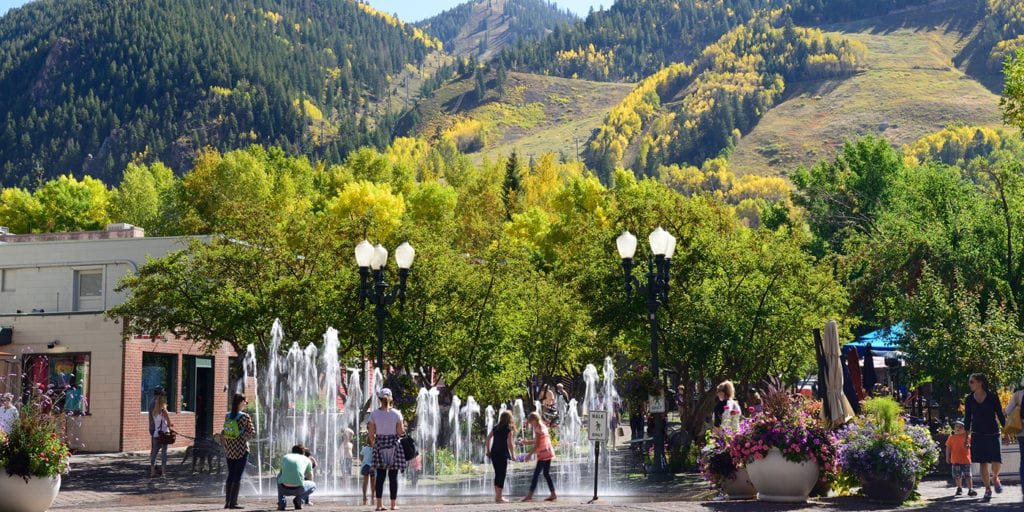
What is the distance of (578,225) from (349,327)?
2809 centimetres

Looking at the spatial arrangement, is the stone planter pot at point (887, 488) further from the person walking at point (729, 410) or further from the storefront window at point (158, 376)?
the storefront window at point (158, 376)

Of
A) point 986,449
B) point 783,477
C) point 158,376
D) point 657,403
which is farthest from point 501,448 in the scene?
point 158,376

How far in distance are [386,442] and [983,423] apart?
845cm

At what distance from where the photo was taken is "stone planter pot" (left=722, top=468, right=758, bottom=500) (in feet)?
54.8

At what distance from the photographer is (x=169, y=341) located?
40.0m

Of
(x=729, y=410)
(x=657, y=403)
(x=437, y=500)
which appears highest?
(x=657, y=403)

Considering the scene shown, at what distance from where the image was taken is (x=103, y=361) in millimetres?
37719

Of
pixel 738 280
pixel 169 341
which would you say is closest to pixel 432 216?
pixel 169 341

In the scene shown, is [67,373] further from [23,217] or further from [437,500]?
[23,217]

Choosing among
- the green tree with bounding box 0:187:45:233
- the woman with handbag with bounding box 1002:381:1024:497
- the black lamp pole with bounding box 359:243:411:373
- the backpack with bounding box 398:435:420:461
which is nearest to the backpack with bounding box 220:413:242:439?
the backpack with bounding box 398:435:420:461

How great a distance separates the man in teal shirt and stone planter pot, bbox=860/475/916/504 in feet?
25.5

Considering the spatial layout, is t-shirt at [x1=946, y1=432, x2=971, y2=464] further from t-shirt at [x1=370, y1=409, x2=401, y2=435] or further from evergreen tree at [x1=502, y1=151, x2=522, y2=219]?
evergreen tree at [x1=502, y1=151, x2=522, y2=219]

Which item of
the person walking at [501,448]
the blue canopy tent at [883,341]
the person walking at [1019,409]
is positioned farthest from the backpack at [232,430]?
the blue canopy tent at [883,341]

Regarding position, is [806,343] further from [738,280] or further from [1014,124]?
[1014,124]
